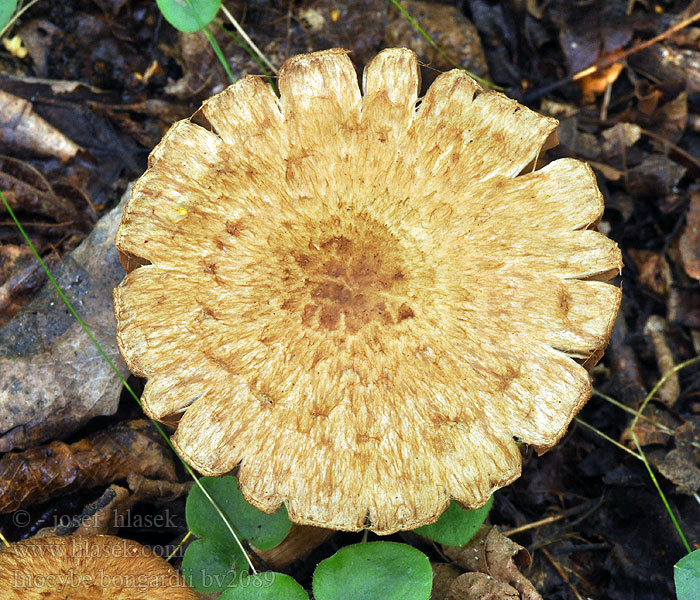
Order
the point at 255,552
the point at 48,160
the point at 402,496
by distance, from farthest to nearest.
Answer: the point at 48,160 < the point at 255,552 < the point at 402,496

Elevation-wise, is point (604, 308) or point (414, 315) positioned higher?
point (414, 315)

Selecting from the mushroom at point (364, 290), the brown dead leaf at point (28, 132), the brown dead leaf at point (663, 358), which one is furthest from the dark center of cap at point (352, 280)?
the brown dead leaf at point (28, 132)

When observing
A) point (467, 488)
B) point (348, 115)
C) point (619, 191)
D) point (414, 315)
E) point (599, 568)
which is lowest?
point (599, 568)

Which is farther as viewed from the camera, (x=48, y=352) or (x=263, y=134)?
(x=48, y=352)

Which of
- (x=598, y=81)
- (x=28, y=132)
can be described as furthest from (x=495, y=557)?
(x=28, y=132)

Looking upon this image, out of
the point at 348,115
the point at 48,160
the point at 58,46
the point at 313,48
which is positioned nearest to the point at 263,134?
the point at 348,115

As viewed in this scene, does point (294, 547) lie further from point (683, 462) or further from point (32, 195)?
point (32, 195)

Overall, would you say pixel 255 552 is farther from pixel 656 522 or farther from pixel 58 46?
pixel 58 46

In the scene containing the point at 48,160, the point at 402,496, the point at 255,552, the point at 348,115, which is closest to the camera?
the point at 402,496
